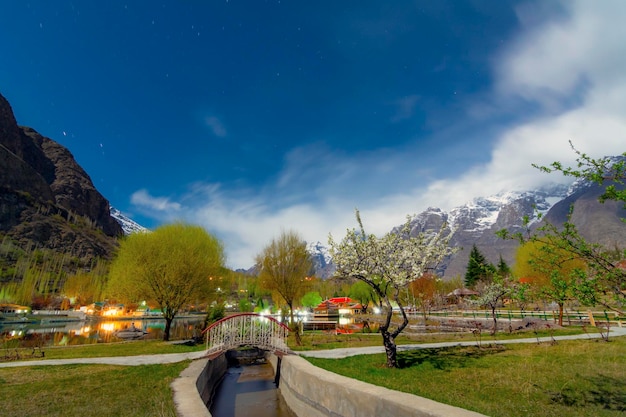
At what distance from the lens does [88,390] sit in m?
11.6

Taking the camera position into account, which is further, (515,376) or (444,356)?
(444,356)

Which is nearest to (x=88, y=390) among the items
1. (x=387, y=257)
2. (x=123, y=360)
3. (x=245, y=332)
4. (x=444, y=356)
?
(x=123, y=360)

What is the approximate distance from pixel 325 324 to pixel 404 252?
3650cm

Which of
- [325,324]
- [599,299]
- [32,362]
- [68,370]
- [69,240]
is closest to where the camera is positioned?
[599,299]

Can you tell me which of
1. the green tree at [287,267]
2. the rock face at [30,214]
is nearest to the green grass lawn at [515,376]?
the green tree at [287,267]

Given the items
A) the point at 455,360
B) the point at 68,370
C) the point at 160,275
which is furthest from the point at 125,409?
the point at 160,275

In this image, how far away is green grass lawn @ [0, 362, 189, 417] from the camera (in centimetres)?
928

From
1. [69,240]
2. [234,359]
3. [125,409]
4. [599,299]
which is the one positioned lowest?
[234,359]

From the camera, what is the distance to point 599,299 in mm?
6988

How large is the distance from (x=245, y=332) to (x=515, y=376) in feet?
53.9

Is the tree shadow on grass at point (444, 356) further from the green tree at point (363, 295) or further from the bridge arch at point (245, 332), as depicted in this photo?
the green tree at point (363, 295)

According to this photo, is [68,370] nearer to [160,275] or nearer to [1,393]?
[1,393]

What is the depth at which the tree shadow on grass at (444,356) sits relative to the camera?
1541 cm

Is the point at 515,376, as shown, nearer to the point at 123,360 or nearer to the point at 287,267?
the point at 123,360
